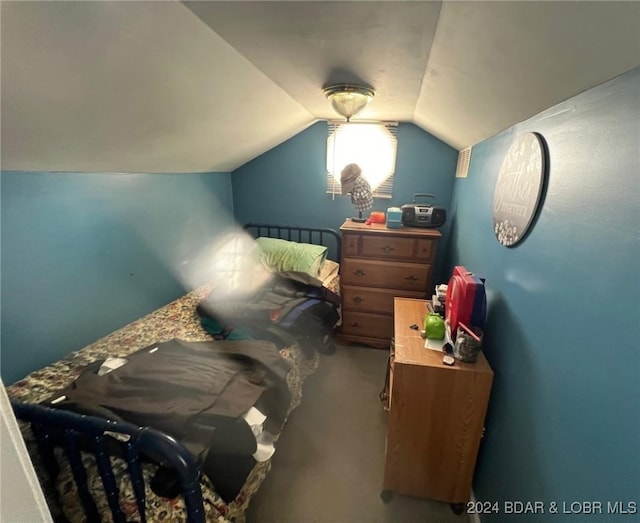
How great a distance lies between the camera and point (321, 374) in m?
2.35

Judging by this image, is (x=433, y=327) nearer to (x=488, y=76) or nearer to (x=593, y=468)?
(x=593, y=468)

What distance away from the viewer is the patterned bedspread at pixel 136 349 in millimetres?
950

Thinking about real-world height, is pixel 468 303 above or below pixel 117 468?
above

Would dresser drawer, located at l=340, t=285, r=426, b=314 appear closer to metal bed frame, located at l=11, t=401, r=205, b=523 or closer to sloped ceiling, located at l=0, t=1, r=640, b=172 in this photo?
sloped ceiling, located at l=0, t=1, r=640, b=172

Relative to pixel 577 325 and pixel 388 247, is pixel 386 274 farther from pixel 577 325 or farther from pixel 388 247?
pixel 577 325

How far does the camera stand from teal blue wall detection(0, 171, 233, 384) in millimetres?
1455

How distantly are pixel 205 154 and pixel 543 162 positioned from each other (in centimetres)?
201

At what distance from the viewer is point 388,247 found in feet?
7.77

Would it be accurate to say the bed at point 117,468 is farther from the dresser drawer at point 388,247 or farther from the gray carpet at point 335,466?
the dresser drawer at point 388,247

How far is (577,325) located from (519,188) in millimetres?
573

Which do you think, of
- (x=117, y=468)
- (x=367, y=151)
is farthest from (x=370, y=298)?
(x=117, y=468)

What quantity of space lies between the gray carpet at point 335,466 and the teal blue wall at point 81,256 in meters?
1.28

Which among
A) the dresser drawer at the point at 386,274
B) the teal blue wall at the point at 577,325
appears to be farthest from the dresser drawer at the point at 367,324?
the teal blue wall at the point at 577,325

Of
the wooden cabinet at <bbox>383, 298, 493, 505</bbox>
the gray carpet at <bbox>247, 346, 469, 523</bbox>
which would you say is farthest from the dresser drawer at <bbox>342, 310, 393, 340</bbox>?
the wooden cabinet at <bbox>383, 298, 493, 505</bbox>
